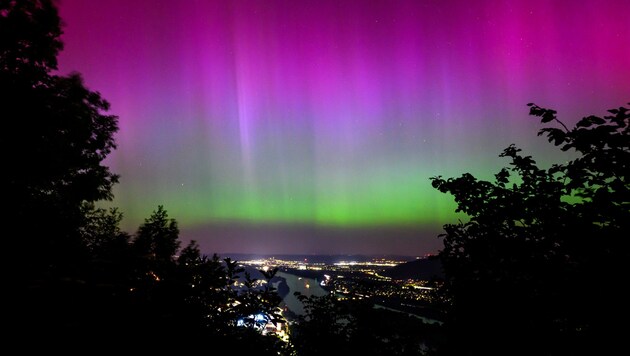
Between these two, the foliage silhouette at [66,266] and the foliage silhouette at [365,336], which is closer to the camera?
the foliage silhouette at [66,266]

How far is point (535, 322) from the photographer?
15.7 feet

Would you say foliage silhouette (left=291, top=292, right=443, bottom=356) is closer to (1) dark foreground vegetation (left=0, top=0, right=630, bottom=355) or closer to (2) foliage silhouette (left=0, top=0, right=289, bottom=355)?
(1) dark foreground vegetation (left=0, top=0, right=630, bottom=355)

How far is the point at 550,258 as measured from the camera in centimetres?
475

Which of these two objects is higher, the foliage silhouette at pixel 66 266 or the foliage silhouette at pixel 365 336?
the foliage silhouette at pixel 66 266

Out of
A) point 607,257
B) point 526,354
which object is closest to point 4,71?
point 607,257

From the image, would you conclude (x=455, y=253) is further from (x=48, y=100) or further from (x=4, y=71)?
(x=4, y=71)

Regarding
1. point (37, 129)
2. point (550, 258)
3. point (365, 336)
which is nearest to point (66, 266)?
point (37, 129)

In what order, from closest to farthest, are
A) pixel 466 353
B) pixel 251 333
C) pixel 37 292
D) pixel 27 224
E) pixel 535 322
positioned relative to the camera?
1. pixel 37 292
2. pixel 27 224
3. pixel 535 322
4. pixel 251 333
5. pixel 466 353

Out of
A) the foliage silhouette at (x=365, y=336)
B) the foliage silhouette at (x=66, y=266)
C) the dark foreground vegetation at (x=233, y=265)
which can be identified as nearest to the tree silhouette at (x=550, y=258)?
the dark foreground vegetation at (x=233, y=265)

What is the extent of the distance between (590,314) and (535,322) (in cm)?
105

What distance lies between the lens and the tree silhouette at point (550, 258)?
12.8 feet

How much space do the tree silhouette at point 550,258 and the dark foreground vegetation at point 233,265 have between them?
0.02 m

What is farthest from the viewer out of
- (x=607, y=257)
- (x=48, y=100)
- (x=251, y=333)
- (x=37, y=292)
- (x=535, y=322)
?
(x=48, y=100)

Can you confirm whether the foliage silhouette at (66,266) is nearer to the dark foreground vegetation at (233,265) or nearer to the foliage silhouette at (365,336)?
the dark foreground vegetation at (233,265)
